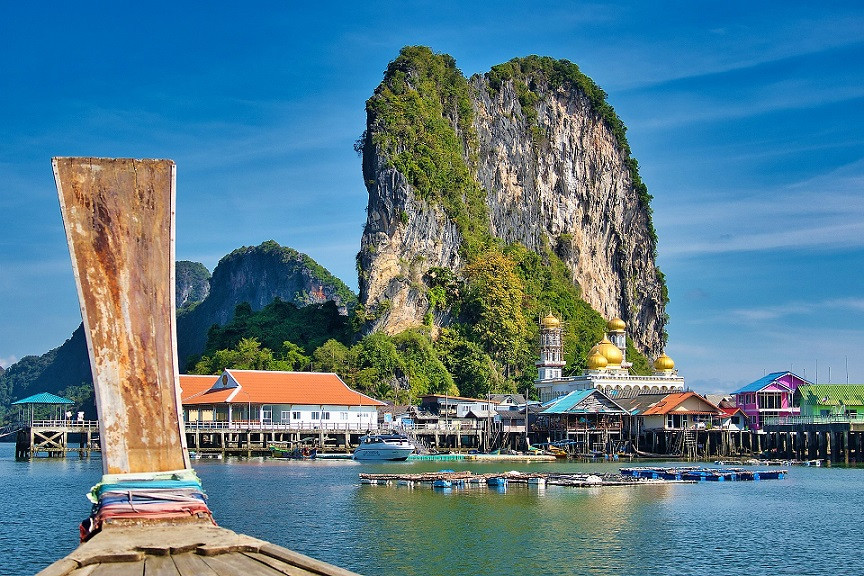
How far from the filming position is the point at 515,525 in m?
30.6

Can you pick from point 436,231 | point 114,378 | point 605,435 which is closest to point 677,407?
point 605,435

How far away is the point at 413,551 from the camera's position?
24.8 metres

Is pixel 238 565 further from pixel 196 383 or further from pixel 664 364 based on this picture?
pixel 664 364

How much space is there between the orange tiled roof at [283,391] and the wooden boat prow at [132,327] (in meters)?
64.8

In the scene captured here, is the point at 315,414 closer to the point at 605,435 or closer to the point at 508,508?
the point at 605,435

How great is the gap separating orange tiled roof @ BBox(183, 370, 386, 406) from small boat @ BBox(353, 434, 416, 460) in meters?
9.92

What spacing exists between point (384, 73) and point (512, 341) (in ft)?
97.6

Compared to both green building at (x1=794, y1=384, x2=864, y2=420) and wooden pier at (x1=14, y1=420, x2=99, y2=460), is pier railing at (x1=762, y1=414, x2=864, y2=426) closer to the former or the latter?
green building at (x1=794, y1=384, x2=864, y2=420)

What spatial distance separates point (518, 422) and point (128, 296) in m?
76.3

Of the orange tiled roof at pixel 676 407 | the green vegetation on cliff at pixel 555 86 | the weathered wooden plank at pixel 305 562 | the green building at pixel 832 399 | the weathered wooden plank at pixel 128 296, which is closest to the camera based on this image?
the weathered wooden plank at pixel 305 562

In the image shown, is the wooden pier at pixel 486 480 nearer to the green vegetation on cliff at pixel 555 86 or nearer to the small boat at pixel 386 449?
the small boat at pixel 386 449

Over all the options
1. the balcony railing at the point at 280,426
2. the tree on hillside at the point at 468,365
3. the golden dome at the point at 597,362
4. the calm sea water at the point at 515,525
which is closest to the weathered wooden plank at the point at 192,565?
the calm sea water at the point at 515,525

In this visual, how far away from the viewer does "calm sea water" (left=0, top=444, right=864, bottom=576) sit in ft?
77.8

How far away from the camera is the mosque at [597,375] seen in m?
91.3
